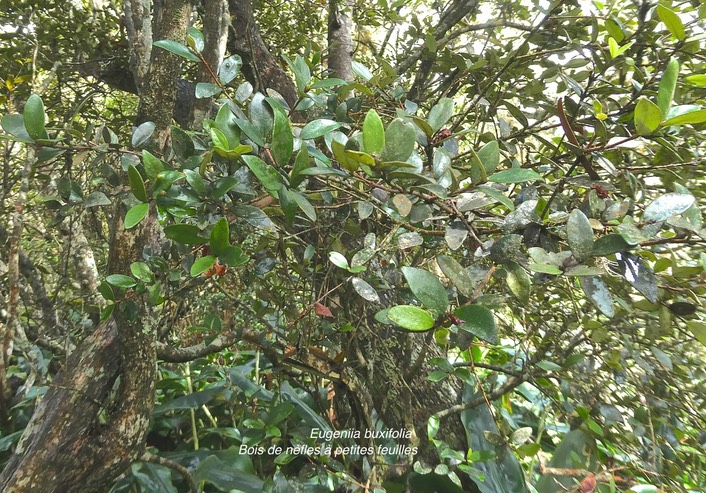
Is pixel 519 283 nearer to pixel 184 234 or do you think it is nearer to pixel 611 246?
pixel 611 246

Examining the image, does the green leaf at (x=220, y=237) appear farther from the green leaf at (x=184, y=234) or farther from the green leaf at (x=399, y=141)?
the green leaf at (x=399, y=141)

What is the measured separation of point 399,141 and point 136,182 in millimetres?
285

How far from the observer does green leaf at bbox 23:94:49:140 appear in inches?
18.7

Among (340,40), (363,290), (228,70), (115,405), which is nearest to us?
(363,290)

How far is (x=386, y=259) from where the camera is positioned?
758 mm

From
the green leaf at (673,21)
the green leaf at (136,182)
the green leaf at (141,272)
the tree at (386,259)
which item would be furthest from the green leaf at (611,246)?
the green leaf at (141,272)

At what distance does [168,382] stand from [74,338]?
1.66 feet

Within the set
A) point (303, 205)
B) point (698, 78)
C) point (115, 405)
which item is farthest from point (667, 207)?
point (115, 405)

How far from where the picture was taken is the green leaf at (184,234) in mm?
484

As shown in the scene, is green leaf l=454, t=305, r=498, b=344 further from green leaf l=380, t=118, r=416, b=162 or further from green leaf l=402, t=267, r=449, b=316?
green leaf l=380, t=118, r=416, b=162

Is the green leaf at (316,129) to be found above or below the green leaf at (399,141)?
below

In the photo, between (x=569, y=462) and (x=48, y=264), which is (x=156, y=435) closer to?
(x=569, y=462)

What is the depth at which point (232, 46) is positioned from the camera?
144cm

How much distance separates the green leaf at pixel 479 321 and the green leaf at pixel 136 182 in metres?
0.36
